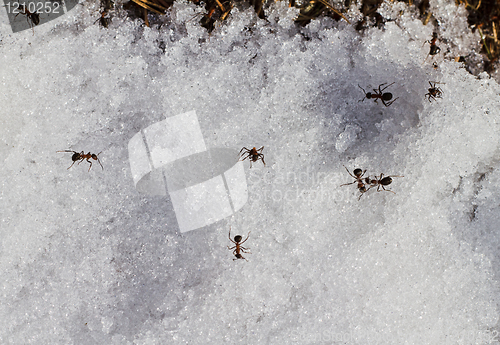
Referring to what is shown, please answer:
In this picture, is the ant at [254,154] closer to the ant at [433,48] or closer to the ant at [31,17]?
the ant at [433,48]

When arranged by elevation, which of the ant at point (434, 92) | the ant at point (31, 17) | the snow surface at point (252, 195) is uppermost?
the ant at point (31, 17)

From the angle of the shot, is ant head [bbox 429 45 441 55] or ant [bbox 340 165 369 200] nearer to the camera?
ant [bbox 340 165 369 200]

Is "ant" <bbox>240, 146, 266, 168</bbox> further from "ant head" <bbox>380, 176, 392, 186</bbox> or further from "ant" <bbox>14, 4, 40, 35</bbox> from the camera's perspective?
"ant" <bbox>14, 4, 40, 35</bbox>

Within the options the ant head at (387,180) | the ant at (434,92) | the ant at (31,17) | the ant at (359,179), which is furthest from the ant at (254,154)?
the ant at (31,17)

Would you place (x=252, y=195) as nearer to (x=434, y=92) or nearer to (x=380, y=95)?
(x=380, y=95)

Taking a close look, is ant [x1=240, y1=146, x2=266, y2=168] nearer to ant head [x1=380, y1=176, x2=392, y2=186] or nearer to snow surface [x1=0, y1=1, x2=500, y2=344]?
snow surface [x1=0, y1=1, x2=500, y2=344]

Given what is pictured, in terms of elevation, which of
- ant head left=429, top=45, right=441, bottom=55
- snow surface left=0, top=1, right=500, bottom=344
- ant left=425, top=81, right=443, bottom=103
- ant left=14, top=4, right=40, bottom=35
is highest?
ant head left=429, top=45, right=441, bottom=55

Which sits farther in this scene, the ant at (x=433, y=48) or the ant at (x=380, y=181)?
the ant at (x=433, y=48)

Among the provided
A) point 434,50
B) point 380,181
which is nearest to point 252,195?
point 380,181

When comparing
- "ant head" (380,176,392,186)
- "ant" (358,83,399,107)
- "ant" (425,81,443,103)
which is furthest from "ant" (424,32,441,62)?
"ant head" (380,176,392,186)

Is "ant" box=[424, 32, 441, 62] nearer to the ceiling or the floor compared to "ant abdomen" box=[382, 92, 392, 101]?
nearer to the ceiling

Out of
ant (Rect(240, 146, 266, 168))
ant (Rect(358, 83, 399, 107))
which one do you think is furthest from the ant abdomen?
ant (Rect(240, 146, 266, 168))
